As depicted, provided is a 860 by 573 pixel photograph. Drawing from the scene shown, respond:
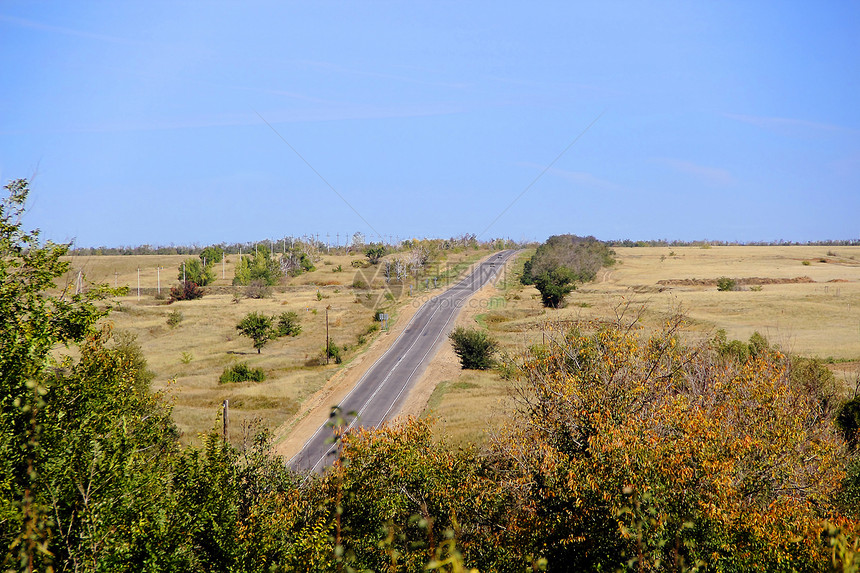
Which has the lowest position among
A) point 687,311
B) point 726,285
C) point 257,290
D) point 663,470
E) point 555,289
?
point 663,470

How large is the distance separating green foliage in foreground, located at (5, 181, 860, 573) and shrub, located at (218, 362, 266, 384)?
38408mm

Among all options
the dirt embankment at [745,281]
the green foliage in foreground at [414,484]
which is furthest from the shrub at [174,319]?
the dirt embankment at [745,281]

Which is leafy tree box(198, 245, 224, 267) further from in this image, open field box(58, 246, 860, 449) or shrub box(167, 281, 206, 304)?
shrub box(167, 281, 206, 304)

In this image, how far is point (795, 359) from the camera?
115 ft

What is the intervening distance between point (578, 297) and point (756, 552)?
7997 centimetres

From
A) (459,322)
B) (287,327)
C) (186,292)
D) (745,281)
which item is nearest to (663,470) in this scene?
(459,322)

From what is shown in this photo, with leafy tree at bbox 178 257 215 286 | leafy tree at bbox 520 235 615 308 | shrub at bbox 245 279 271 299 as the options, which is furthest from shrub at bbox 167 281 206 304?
leafy tree at bbox 520 235 615 308

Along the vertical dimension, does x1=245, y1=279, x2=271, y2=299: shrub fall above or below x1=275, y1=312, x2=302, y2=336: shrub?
above

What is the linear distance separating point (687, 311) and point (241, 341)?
6253 centimetres

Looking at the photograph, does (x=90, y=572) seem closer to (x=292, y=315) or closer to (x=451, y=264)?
(x=292, y=315)

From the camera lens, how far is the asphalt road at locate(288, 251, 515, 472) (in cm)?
3628

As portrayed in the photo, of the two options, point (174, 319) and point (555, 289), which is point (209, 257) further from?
point (555, 289)

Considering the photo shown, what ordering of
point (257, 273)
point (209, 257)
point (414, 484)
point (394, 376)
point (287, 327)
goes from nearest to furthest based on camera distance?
point (414, 484) → point (394, 376) → point (287, 327) → point (257, 273) → point (209, 257)

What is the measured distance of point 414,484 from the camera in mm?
16422
